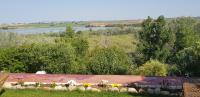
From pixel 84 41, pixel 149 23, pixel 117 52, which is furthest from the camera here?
pixel 84 41

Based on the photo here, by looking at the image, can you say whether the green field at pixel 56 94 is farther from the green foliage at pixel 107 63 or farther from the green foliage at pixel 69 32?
the green foliage at pixel 69 32

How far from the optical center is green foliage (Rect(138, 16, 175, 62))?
51.0 meters

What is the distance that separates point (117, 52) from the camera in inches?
1304

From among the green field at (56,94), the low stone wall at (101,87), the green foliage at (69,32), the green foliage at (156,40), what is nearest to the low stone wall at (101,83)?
the low stone wall at (101,87)

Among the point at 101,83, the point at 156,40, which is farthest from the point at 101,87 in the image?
the point at 156,40

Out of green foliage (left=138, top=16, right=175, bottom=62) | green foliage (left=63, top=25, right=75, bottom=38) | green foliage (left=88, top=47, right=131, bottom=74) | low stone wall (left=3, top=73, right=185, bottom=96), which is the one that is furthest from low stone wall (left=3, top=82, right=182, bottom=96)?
green foliage (left=63, top=25, right=75, bottom=38)

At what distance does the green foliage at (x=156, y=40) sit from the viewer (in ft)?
167

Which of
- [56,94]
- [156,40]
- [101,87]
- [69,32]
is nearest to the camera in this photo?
[56,94]

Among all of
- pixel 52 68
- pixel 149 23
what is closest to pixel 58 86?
pixel 52 68

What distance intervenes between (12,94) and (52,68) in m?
10.5

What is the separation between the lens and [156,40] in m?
51.4

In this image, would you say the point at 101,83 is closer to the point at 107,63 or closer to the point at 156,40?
the point at 107,63

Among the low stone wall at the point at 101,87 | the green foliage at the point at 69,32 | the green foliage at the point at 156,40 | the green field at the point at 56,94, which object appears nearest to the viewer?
the green field at the point at 56,94

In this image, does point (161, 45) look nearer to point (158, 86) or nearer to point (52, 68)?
point (52, 68)
